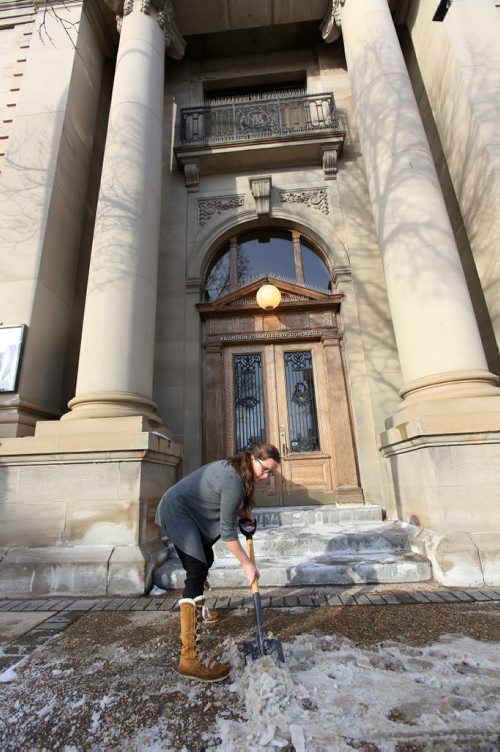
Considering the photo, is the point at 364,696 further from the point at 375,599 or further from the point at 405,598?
the point at 405,598

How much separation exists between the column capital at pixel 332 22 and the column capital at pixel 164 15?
3.20 meters

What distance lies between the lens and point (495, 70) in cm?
607

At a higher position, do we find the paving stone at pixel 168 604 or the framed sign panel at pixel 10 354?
the framed sign panel at pixel 10 354

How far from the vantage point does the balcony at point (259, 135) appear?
25.8ft

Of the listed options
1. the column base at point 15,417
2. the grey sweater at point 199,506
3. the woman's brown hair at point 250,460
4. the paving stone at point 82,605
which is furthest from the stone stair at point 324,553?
the column base at point 15,417

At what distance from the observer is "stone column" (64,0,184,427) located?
4988 mm

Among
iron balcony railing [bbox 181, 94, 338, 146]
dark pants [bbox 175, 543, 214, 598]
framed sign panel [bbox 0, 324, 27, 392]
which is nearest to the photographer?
dark pants [bbox 175, 543, 214, 598]

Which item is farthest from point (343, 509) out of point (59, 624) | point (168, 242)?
point (168, 242)

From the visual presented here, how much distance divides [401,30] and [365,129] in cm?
437

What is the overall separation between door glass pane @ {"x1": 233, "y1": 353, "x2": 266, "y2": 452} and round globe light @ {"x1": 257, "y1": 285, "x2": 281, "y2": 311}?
988 millimetres

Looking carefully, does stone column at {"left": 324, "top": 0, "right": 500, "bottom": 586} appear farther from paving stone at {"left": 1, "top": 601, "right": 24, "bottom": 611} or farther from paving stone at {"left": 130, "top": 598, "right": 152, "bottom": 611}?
paving stone at {"left": 1, "top": 601, "right": 24, "bottom": 611}

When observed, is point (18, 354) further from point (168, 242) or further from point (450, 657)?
point (450, 657)

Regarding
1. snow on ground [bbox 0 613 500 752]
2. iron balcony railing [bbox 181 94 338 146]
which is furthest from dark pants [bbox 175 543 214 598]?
iron balcony railing [bbox 181 94 338 146]

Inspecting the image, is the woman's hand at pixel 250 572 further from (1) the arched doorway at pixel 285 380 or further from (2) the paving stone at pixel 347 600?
(1) the arched doorway at pixel 285 380
